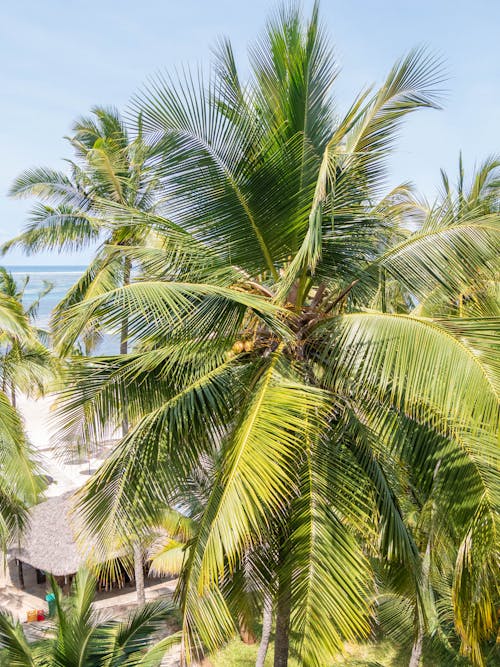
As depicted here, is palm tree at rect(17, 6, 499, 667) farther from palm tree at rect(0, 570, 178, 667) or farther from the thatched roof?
the thatched roof

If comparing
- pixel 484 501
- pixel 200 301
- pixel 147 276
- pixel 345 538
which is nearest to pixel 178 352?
pixel 200 301

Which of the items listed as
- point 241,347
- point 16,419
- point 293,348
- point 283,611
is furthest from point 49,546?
point 293,348

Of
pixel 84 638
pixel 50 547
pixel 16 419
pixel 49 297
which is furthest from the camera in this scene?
pixel 49 297

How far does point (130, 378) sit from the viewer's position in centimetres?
448

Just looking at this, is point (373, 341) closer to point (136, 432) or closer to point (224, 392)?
point (224, 392)

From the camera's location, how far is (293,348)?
4.39 meters

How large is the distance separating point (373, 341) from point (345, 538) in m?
1.46

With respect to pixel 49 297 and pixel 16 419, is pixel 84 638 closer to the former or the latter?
pixel 16 419

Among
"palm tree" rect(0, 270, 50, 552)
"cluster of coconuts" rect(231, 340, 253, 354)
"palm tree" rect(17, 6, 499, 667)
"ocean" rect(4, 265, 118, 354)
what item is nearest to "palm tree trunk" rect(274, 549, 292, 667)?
"palm tree" rect(17, 6, 499, 667)

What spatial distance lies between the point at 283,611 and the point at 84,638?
2.32m

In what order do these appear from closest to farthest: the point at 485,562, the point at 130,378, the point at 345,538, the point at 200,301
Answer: the point at 485,562 < the point at 345,538 < the point at 200,301 < the point at 130,378

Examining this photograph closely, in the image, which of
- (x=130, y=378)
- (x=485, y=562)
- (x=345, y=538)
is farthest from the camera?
(x=130, y=378)

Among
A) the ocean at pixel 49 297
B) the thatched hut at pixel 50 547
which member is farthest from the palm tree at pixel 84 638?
the thatched hut at pixel 50 547

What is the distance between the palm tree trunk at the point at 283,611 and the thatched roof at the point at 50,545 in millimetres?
8360
